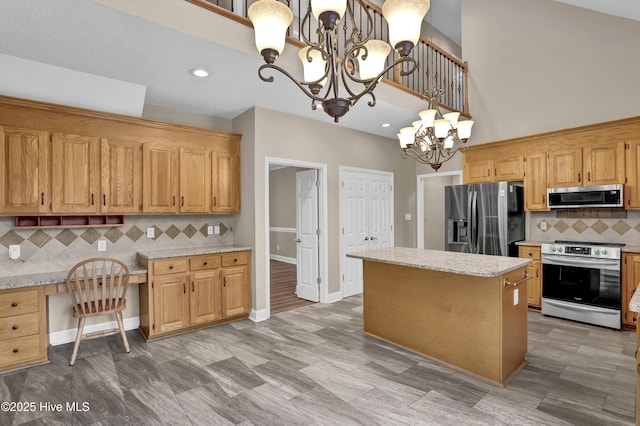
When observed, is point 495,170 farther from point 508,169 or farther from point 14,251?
point 14,251

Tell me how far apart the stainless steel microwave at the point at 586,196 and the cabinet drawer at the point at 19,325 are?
6114 mm

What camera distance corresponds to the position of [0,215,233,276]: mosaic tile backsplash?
10.9 ft

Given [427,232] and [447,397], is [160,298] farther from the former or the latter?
[427,232]

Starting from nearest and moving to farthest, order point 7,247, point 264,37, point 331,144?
point 264,37 < point 7,247 < point 331,144

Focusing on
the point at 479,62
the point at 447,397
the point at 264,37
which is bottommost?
the point at 447,397

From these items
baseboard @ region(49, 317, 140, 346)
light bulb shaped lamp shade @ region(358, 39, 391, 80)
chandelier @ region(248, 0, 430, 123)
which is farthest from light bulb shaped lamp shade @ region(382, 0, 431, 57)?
baseboard @ region(49, 317, 140, 346)

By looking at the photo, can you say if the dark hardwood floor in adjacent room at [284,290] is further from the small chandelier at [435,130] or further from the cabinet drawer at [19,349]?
the small chandelier at [435,130]

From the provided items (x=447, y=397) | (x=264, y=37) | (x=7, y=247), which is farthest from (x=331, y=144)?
(x=7, y=247)

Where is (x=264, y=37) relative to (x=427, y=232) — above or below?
above

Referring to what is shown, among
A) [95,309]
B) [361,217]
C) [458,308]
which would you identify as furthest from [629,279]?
[95,309]

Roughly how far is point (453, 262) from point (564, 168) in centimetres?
291

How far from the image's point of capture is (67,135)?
337 centimetres

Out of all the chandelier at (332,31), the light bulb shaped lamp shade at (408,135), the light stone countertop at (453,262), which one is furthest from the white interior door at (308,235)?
the chandelier at (332,31)

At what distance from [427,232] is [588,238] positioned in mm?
3098
